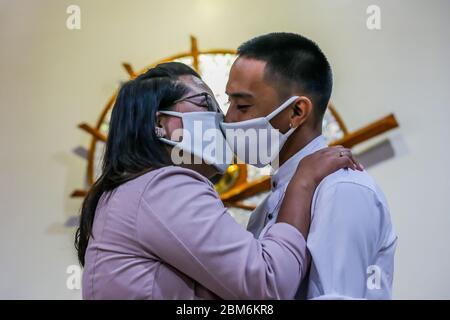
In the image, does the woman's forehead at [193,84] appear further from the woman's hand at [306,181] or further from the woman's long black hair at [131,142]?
the woman's hand at [306,181]

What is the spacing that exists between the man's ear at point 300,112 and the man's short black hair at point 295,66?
0.02 metres

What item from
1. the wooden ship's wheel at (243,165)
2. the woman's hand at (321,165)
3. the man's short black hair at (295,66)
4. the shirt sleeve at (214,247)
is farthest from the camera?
the wooden ship's wheel at (243,165)

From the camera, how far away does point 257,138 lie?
46.6 inches

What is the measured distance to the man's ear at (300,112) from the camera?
116 cm

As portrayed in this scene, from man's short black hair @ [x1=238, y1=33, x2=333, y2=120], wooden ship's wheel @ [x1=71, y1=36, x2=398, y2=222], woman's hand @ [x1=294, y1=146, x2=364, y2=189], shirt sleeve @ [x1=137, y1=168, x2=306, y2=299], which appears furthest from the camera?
wooden ship's wheel @ [x1=71, y1=36, x2=398, y2=222]

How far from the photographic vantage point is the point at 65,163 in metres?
2.23

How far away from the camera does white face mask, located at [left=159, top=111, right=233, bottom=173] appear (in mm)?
1182

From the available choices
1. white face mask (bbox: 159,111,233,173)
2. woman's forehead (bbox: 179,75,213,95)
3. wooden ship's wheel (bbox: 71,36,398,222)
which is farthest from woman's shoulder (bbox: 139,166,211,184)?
wooden ship's wheel (bbox: 71,36,398,222)

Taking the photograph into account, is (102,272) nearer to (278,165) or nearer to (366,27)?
(278,165)

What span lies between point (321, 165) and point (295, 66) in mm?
212

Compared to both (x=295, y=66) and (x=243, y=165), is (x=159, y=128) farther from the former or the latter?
(x=243, y=165)

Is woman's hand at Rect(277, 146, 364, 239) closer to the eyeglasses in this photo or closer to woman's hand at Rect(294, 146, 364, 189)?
woman's hand at Rect(294, 146, 364, 189)

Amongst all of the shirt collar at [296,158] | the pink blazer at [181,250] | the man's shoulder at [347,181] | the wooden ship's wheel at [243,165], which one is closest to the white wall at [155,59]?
the wooden ship's wheel at [243,165]

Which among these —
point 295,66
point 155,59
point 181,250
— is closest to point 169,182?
point 181,250
